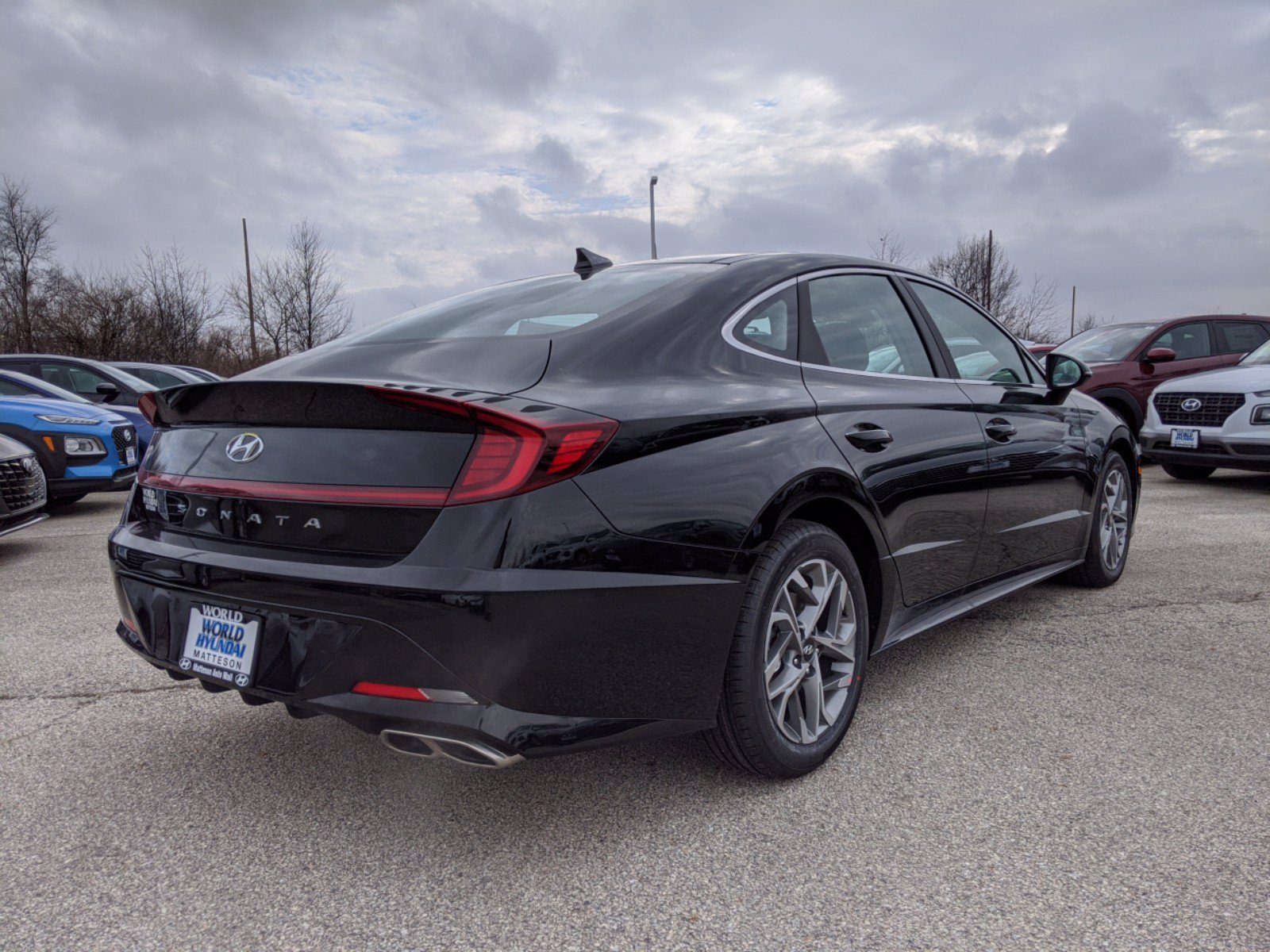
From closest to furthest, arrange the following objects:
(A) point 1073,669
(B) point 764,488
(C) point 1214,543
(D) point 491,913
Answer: (D) point 491,913 → (B) point 764,488 → (A) point 1073,669 → (C) point 1214,543

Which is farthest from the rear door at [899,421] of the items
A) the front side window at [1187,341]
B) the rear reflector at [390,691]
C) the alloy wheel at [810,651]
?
the front side window at [1187,341]

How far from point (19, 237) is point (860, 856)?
39519mm

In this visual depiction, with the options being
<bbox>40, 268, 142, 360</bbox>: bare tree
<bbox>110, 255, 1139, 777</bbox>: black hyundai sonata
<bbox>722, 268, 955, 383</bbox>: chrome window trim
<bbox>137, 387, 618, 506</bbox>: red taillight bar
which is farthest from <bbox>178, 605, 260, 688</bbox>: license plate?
<bbox>40, 268, 142, 360</bbox>: bare tree

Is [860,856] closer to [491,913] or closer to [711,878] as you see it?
[711,878]

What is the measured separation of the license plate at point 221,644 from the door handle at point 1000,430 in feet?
8.41

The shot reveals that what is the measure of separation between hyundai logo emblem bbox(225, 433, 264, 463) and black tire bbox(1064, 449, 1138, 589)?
3727 millimetres

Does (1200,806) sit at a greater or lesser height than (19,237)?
lesser

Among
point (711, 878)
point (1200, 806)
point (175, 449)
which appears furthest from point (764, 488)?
point (175, 449)

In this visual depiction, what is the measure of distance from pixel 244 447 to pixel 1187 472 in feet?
33.3

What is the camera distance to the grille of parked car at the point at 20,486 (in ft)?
18.0

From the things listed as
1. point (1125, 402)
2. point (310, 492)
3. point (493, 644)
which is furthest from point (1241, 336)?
point (310, 492)

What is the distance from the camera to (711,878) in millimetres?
2115

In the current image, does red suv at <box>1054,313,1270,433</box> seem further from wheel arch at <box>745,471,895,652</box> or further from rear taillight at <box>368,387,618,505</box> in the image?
rear taillight at <box>368,387,618,505</box>

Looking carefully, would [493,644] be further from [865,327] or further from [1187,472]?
[1187,472]
